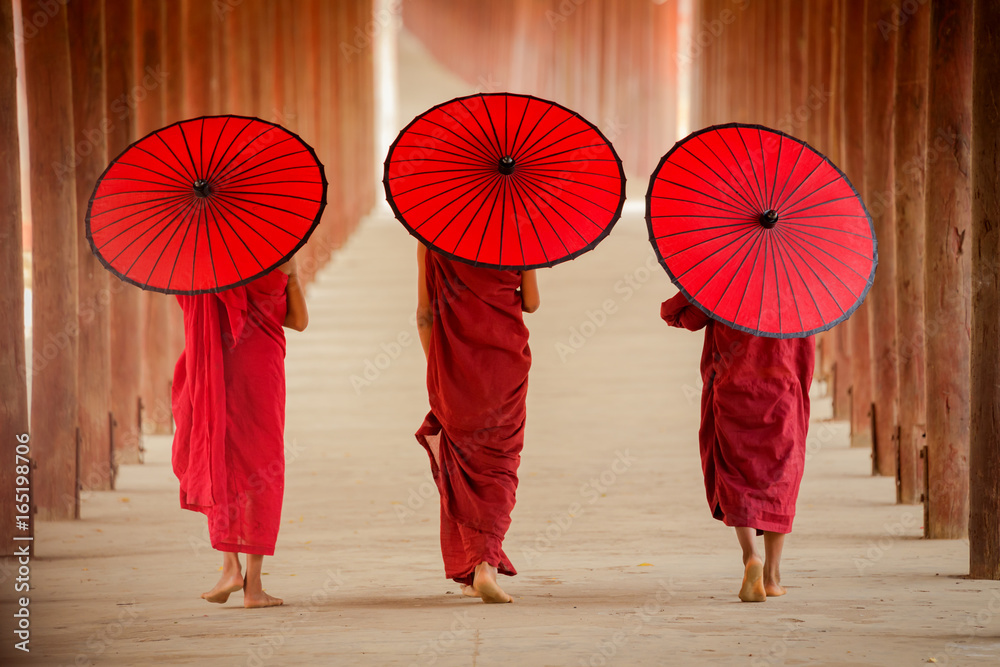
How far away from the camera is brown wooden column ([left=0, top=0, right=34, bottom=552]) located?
618 cm

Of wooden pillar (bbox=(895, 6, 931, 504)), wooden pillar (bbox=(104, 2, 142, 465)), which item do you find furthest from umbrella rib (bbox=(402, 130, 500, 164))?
wooden pillar (bbox=(104, 2, 142, 465))

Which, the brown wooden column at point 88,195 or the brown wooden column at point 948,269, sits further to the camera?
the brown wooden column at point 88,195

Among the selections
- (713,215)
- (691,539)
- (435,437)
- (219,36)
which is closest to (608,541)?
(691,539)

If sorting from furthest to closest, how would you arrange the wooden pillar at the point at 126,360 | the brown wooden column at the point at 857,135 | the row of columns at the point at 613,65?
the row of columns at the point at 613,65
the brown wooden column at the point at 857,135
the wooden pillar at the point at 126,360

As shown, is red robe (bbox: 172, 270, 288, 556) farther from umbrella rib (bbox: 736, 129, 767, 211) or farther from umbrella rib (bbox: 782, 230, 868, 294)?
umbrella rib (bbox: 782, 230, 868, 294)

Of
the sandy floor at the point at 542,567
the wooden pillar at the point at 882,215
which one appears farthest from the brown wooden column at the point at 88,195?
the wooden pillar at the point at 882,215

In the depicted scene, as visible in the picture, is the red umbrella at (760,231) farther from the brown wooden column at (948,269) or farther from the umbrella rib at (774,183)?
the brown wooden column at (948,269)

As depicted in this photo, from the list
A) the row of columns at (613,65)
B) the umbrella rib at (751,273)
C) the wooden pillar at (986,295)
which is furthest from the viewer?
the row of columns at (613,65)

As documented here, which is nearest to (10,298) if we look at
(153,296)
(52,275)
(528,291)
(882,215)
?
(52,275)

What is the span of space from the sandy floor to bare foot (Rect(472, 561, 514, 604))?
6 centimetres

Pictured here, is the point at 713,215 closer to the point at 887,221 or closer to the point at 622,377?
the point at 887,221

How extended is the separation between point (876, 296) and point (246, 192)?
5158 millimetres

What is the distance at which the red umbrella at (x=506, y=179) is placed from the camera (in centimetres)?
481

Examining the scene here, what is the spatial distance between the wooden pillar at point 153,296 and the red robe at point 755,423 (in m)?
6.39
